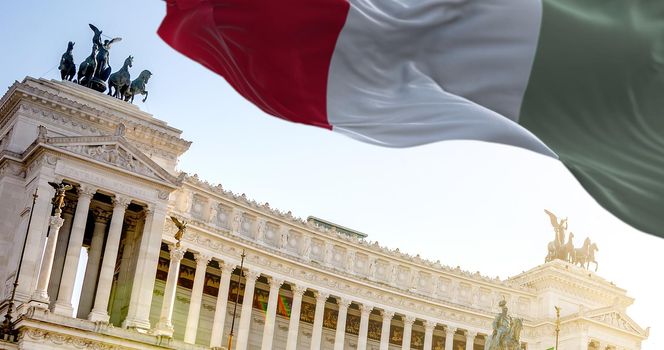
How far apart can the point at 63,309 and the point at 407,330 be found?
33181 millimetres

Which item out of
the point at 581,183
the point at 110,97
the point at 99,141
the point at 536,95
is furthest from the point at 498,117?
the point at 110,97

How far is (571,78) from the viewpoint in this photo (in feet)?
26.0

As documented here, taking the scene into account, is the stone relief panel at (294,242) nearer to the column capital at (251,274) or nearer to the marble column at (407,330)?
the column capital at (251,274)

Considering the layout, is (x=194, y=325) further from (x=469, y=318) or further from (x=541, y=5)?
(x=541, y=5)

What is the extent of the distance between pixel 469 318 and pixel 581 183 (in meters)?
73.7

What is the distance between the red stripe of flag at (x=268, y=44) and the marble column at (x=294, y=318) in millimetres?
60712

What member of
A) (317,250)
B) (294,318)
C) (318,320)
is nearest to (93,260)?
(294,318)

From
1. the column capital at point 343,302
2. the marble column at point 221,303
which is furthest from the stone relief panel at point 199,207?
the column capital at point 343,302

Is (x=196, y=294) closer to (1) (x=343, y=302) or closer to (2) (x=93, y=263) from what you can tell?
(2) (x=93, y=263)

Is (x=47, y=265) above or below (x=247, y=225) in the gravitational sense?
below

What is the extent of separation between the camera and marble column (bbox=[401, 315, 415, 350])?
75356 millimetres

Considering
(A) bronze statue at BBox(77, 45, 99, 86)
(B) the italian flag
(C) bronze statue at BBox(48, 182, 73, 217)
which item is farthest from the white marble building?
(B) the italian flag

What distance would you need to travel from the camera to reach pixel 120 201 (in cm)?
5447

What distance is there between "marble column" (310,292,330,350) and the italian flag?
61.8 metres
